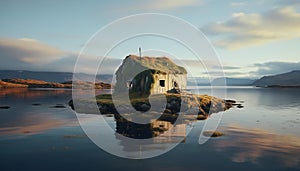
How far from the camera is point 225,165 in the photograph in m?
18.8

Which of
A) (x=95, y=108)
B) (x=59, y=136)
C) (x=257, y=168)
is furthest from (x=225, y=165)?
(x=95, y=108)

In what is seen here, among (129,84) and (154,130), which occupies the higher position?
(129,84)

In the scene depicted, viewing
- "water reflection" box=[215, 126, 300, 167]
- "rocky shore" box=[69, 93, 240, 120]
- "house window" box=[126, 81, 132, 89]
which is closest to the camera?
"water reflection" box=[215, 126, 300, 167]

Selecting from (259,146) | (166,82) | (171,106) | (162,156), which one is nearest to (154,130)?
(162,156)

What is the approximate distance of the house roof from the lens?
59.0 m

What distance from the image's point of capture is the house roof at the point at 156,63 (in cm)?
5895

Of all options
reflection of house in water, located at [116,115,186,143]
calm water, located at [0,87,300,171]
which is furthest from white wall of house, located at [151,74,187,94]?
calm water, located at [0,87,300,171]

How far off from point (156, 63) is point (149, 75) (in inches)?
421

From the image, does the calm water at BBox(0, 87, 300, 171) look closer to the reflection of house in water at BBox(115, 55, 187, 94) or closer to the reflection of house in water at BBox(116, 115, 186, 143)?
the reflection of house in water at BBox(116, 115, 186, 143)

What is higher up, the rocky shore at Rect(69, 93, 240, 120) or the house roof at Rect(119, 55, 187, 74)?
the house roof at Rect(119, 55, 187, 74)

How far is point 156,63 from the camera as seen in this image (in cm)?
6316

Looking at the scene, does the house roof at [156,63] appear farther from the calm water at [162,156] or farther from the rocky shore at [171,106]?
the calm water at [162,156]

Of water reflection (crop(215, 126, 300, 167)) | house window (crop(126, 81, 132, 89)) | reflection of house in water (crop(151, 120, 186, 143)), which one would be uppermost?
house window (crop(126, 81, 132, 89))

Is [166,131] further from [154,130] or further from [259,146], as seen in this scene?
[259,146]
